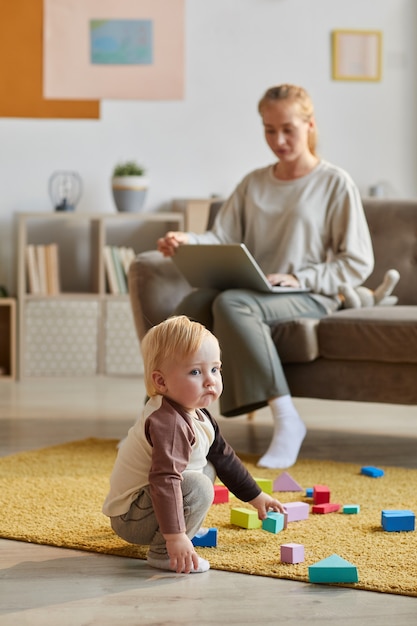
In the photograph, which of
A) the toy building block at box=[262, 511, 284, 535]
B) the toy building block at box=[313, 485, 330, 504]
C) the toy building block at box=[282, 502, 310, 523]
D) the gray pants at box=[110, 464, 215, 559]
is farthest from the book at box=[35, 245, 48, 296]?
the gray pants at box=[110, 464, 215, 559]

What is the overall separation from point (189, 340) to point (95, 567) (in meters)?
0.45

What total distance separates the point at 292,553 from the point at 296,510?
1.07 ft

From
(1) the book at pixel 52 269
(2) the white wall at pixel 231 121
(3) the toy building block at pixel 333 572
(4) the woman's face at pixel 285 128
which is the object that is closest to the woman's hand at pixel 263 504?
(3) the toy building block at pixel 333 572

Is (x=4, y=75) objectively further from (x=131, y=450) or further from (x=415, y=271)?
(x=131, y=450)

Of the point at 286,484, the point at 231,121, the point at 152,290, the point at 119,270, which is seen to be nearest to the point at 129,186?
the point at 119,270

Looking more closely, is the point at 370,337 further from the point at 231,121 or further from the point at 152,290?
the point at 231,121

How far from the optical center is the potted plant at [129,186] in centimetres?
488

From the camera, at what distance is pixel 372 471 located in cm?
268

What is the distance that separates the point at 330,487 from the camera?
255cm

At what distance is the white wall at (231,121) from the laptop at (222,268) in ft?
7.12

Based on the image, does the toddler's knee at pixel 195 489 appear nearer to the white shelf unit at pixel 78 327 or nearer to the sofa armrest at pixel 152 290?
the sofa armrest at pixel 152 290

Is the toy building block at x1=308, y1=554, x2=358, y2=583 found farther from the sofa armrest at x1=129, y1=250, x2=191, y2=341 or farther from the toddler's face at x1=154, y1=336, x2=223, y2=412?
the sofa armrest at x1=129, y1=250, x2=191, y2=341

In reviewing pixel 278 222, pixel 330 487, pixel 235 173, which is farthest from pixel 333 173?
pixel 235 173

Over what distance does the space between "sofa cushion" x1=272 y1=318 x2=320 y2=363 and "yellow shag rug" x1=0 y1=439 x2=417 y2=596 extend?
0.98ft
